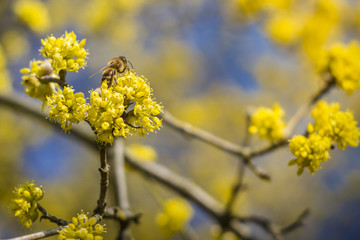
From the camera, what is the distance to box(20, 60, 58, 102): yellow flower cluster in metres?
1.34

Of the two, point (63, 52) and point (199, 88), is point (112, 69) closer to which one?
point (63, 52)

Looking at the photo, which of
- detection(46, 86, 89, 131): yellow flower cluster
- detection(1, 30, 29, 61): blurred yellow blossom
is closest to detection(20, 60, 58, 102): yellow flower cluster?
detection(46, 86, 89, 131): yellow flower cluster

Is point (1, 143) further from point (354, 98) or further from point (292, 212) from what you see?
point (354, 98)

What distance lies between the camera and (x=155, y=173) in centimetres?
291

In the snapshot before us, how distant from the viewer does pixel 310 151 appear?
1399mm

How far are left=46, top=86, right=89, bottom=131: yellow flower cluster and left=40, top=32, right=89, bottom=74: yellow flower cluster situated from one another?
0.14 m

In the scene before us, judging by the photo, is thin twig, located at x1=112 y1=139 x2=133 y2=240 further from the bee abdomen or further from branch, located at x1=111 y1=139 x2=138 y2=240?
the bee abdomen

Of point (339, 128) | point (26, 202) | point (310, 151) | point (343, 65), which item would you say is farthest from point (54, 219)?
point (343, 65)

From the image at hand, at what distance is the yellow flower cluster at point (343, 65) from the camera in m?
1.98

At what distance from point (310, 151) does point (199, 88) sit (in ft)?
21.9

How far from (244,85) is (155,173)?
16.5ft

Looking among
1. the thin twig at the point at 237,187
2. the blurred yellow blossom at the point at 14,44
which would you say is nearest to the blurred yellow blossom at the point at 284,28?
the thin twig at the point at 237,187

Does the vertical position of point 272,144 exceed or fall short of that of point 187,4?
it falls short

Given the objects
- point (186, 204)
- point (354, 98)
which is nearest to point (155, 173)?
point (186, 204)
